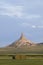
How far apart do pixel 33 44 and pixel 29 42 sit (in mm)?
2686

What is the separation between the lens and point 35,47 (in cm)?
11356

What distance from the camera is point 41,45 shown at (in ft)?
379

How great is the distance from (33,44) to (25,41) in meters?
4.36

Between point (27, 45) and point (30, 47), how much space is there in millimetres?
4130

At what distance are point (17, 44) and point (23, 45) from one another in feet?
12.2

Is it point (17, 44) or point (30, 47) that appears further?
point (17, 44)

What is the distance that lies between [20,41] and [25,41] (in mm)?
2082

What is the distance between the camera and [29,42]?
117188 millimetres

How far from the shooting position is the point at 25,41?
117875 millimetres

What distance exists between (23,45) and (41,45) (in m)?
7.33

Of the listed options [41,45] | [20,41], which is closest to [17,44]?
[20,41]

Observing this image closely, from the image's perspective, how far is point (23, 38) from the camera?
117125mm

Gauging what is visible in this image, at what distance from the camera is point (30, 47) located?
366ft

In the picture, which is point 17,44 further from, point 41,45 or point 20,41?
point 41,45
